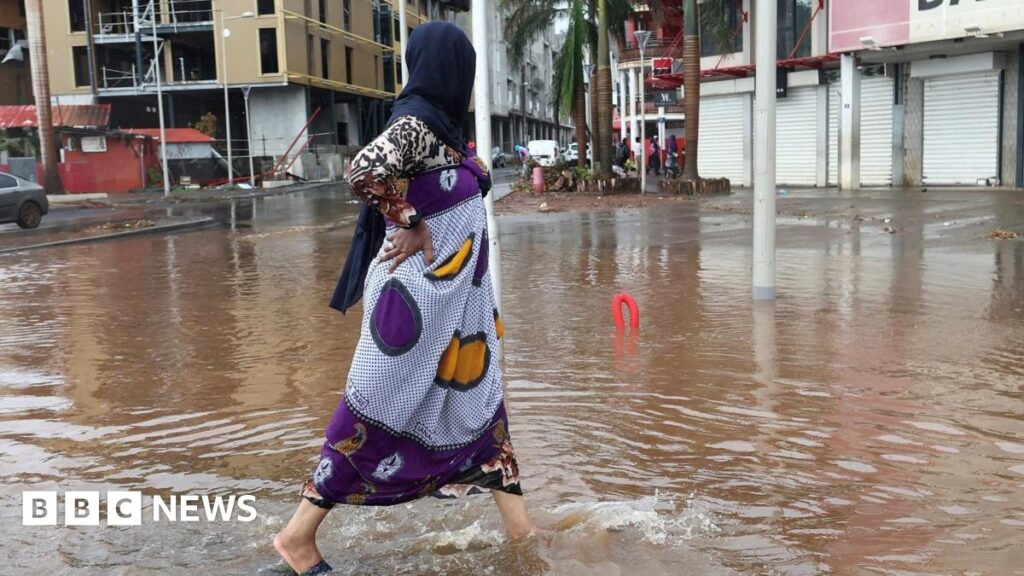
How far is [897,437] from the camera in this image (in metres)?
4.68

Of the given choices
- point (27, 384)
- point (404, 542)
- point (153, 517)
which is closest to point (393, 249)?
point (404, 542)

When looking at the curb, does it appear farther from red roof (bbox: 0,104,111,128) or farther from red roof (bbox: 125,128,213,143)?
red roof (bbox: 125,128,213,143)

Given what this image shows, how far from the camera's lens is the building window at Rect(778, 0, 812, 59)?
29875mm

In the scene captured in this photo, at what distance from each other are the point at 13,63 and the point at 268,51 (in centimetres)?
1371

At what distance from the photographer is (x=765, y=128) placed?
8.10 metres

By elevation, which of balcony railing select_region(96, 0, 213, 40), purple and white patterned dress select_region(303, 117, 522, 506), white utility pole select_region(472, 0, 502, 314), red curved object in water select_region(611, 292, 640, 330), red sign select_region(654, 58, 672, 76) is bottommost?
red curved object in water select_region(611, 292, 640, 330)

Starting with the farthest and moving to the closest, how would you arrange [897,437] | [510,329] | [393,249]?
[510,329], [897,437], [393,249]

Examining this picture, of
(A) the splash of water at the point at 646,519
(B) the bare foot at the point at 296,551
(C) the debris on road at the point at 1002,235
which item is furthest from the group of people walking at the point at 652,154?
(B) the bare foot at the point at 296,551

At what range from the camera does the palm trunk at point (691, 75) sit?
1012 inches

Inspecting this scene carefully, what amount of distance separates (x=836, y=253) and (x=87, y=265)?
34.7 feet

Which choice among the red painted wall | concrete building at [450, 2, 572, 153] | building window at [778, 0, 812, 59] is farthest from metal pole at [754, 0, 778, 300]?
concrete building at [450, 2, 572, 153]

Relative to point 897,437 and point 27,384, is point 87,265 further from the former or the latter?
point 897,437

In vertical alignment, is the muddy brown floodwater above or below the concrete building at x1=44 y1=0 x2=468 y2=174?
below

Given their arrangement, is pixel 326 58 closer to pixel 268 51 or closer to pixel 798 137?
pixel 268 51
